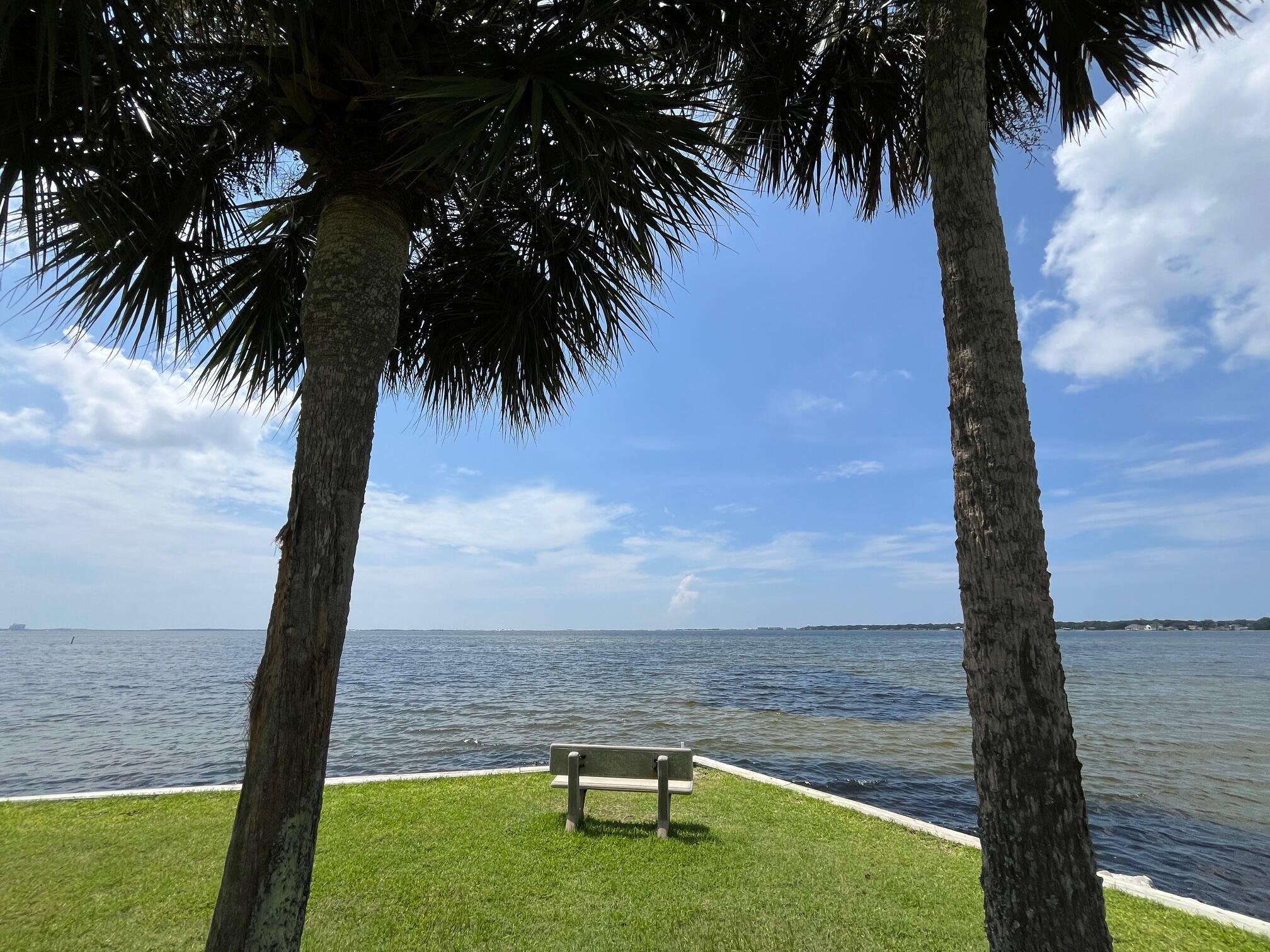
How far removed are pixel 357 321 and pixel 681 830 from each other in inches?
198

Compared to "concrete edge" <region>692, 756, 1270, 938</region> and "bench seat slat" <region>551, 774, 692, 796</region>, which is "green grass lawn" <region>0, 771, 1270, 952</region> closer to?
"concrete edge" <region>692, 756, 1270, 938</region>

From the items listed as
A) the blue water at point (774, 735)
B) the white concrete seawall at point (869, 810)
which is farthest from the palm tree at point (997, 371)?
the blue water at point (774, 735)

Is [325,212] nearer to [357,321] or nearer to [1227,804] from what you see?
[357,321]

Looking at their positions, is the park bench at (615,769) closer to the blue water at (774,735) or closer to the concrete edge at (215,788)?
the concrete edge at (215,788)

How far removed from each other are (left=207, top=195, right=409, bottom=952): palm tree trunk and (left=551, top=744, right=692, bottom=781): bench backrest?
3.74 metres

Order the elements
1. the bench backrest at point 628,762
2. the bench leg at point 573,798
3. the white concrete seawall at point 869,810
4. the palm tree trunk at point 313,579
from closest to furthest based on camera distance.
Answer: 1. the palm tree trunk at point 313,579
2. the white concrete seawall at point 869,810
3. the bench leg at point 573,798
4. the bench backrest at point 628,762

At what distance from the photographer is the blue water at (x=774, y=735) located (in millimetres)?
9656

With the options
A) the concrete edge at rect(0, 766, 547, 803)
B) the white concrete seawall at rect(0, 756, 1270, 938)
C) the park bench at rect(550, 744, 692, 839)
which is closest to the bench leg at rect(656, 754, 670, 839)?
the park bench at rect(550, 744, 692, 839)

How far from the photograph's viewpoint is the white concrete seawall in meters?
4.70

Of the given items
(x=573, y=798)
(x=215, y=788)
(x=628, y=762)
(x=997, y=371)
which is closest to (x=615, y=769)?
(x=628, y=762)

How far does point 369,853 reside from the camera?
5188mm

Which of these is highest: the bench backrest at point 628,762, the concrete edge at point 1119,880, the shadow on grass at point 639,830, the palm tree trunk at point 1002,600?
the palm tree trunk at point 1002,600

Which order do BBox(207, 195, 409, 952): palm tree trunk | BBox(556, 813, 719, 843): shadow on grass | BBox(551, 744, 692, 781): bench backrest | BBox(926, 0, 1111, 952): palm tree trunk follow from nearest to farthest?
BBox(926, 0, 1111, 952): palm tree trunk → BBox(207, 195, 409, 952): palm tree trunk → BBox(556, 813, 719, 843): shadow on grass → BBox(551, 744, 692, 781): bench backrest

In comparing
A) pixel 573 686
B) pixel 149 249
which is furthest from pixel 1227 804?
pixel 573 686
